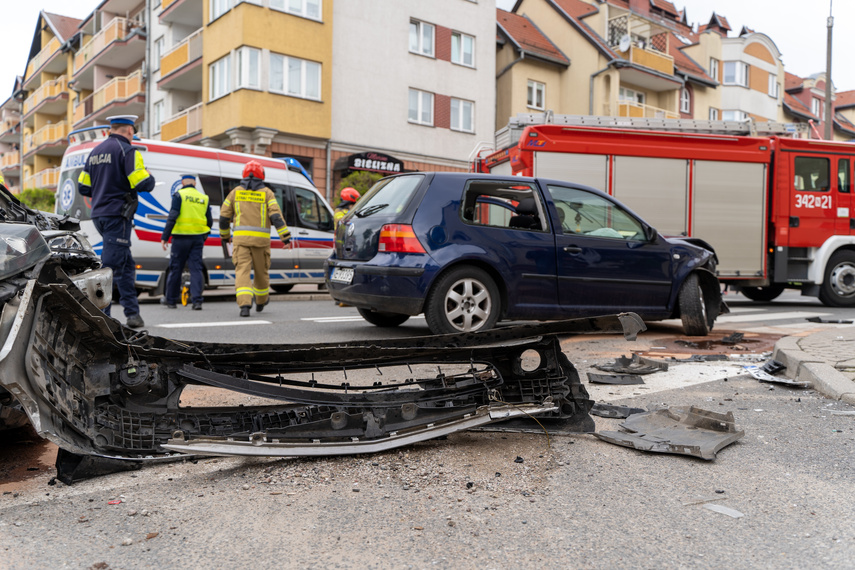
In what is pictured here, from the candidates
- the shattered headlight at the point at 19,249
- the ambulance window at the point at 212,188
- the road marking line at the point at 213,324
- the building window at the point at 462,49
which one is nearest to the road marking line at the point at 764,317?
the road marking line at the point at 213,324

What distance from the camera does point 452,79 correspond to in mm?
26297

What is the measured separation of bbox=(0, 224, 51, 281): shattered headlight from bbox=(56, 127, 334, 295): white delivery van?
7.88 meters

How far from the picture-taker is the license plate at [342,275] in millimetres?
6703

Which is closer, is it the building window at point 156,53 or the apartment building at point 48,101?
the building window at point 156,53

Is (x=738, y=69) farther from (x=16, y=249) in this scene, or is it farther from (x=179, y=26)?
(x=16, y=249)

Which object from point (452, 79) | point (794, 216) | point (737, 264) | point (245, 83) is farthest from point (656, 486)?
point (452, 79)

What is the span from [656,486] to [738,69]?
147 ft

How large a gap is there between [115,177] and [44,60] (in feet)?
164

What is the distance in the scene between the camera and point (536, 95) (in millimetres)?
30078

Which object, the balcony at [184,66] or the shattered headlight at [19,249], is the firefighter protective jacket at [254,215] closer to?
the shattered headlight at [19,249]

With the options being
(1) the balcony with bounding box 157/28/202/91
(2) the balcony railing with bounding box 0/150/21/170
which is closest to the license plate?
(1) the balcony with bounding box 157/28/202/91

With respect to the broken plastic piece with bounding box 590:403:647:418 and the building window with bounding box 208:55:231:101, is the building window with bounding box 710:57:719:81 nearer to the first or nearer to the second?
the building window with bounding box 208:55:231:101

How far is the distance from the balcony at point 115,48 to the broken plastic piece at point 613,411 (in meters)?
31.5

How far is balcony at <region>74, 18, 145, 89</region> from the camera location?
105 ft
